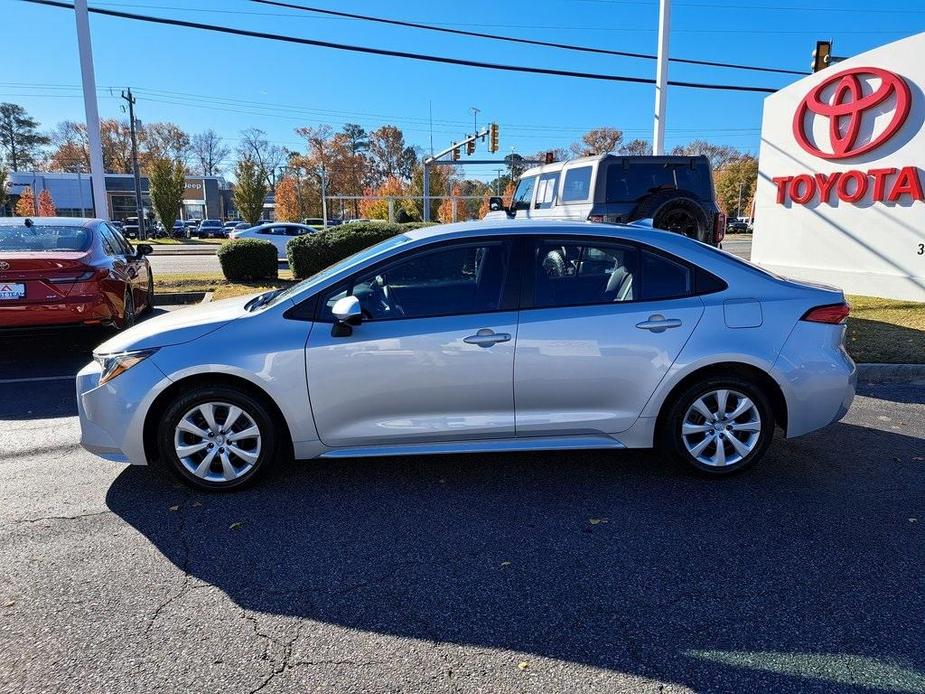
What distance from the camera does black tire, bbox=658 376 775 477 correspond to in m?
4.00

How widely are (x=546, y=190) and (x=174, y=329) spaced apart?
355 inches

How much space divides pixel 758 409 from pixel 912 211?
8.68 metres

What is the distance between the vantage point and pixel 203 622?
8.84ft

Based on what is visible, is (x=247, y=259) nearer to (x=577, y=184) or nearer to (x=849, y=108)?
(x=577, y=184)

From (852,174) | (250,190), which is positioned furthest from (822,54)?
(250,190)

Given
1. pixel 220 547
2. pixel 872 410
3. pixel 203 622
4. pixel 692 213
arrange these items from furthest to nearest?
pixel 692 213, pixel 872 410, pixel 220 547, pixel 203 622

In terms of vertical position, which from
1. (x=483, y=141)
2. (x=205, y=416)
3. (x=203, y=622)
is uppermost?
(x=483, y=141)

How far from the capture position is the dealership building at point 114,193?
69562 mm

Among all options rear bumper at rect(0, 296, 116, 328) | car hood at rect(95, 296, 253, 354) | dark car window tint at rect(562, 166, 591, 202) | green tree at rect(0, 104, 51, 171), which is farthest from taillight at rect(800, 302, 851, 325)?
green tree at rect(0, 104, 51, 171)

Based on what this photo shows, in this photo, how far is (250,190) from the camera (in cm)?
5019

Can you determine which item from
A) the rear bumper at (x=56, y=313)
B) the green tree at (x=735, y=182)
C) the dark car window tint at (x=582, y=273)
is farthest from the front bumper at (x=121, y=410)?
the green tree at (x=735, y=182)

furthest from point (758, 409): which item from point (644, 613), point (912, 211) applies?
point (912, 211)

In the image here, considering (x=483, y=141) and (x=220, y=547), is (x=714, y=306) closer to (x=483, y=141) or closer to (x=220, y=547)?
(x=220, y=547)

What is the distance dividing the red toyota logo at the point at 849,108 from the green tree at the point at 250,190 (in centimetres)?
4493
